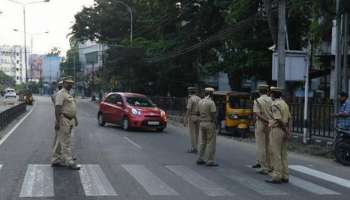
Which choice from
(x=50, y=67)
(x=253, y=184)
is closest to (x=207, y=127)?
(x=253, y=184)

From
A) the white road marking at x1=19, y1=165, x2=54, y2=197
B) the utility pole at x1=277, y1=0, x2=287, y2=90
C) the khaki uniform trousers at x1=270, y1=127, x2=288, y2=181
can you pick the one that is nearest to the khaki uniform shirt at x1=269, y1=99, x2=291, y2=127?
the khaki uniform trousers at x1=270, y1=127, x2=288, y2=181

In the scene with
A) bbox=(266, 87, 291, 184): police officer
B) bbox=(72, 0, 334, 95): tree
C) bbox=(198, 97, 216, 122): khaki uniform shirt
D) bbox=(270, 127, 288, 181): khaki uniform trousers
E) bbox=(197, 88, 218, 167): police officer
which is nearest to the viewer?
bbox=(270, 127, 288, 181): khaki uniform trousers

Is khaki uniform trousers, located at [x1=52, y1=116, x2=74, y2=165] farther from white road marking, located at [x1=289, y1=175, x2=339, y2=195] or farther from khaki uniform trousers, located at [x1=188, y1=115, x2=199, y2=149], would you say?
khaki uniform trousers, located at [x1=188, y1=115, x2=199, y2=149]

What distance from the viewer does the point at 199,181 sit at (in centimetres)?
1073

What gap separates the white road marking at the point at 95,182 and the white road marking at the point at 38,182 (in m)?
0.59

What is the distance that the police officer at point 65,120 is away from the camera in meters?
11.9

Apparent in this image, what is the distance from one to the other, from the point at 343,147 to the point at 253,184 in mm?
4713

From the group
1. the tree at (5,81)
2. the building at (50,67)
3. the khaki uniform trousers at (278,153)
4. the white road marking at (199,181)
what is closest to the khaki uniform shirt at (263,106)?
the khaki uniform trousers at (278,153)

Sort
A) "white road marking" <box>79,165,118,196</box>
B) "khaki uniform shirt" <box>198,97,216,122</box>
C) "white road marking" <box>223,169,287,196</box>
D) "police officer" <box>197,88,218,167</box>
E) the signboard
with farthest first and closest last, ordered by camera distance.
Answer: the signboard, "khaki uniform shirt" <box>198,97,216,122</box>, "police officer" <box>197,88,218,167</box>, "white road marking" <box>223,169,287,196</box>, "white road marking" <box>79,165,118,196</box>

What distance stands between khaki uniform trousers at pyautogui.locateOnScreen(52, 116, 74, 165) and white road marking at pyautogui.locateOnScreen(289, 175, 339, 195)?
14.9 ft

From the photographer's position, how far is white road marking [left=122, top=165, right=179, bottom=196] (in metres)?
9.48

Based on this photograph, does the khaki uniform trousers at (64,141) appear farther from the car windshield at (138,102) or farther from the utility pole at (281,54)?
the car windshield at (138,102)

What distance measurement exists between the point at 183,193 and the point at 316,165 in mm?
5854

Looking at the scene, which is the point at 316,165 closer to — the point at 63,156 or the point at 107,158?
the point at 107,158
